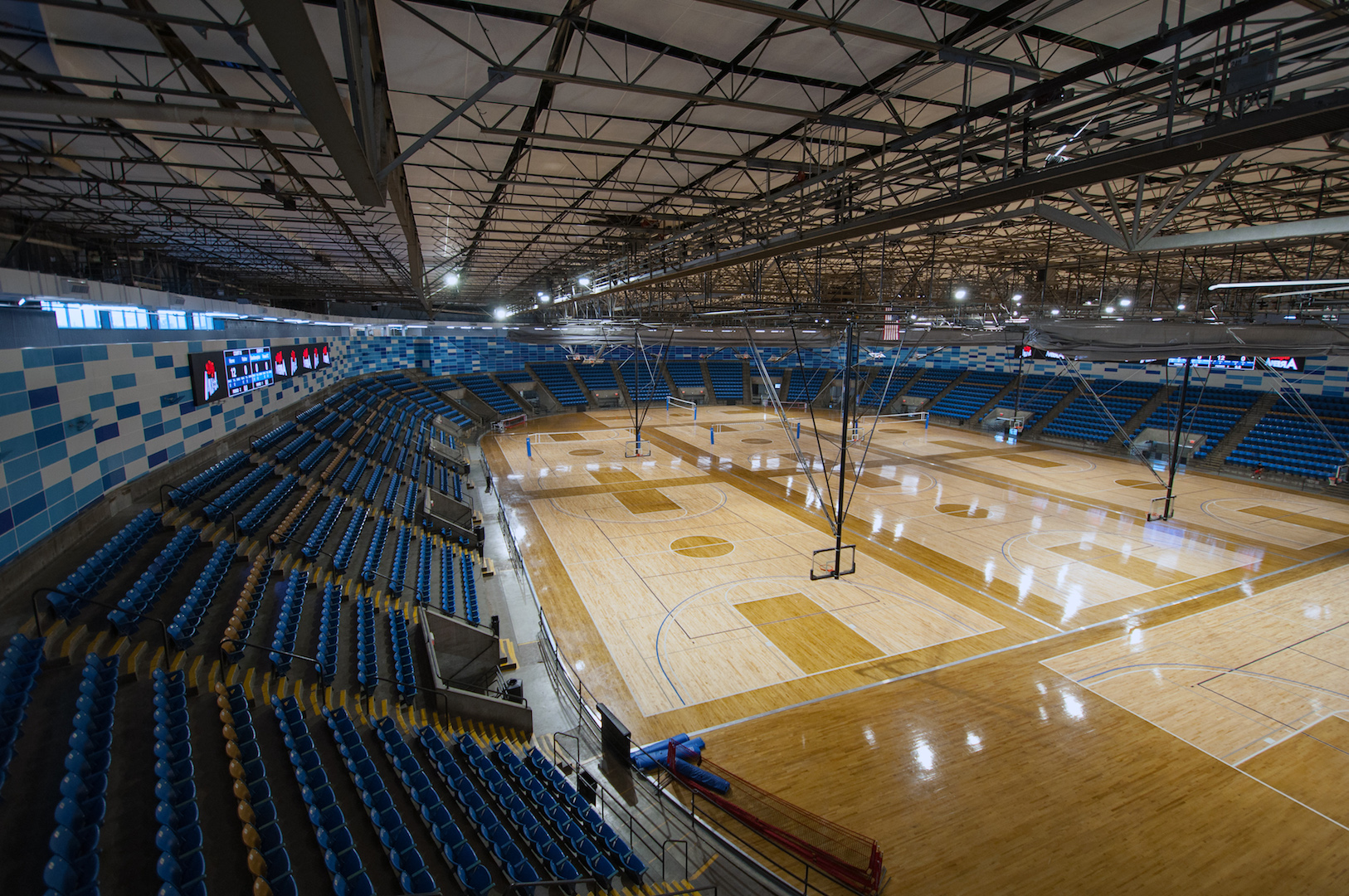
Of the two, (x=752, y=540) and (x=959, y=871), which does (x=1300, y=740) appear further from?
(x=752, y=540)

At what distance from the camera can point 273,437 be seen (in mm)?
16781

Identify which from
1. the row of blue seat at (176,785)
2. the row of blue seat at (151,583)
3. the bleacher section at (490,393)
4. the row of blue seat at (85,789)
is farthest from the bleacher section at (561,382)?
the row of blue seat at (85,789)

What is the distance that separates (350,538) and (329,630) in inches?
168

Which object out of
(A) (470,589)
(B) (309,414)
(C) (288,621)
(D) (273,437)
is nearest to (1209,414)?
(A) (470,589)

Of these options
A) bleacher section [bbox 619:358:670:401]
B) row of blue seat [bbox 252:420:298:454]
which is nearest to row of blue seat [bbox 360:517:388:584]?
row of blue seat [bbox 252:420:298:454]

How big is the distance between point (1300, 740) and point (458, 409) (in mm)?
36475

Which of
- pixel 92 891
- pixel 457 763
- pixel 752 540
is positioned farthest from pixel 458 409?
pixel 92 891

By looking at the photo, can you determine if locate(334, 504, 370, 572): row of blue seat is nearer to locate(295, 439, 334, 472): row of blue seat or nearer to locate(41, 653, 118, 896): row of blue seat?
locate(295, 439, 334, 472): row of blue seat

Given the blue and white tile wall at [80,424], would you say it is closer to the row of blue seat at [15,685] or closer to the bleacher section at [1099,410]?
the row of blue seat at [15,685]

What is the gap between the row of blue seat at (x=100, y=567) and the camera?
7.38 m

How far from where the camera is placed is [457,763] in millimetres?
7336

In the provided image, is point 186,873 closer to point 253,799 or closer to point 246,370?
point 253,799

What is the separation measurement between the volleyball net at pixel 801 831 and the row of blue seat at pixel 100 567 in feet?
26.4

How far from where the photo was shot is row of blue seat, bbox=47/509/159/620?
7375 mm
